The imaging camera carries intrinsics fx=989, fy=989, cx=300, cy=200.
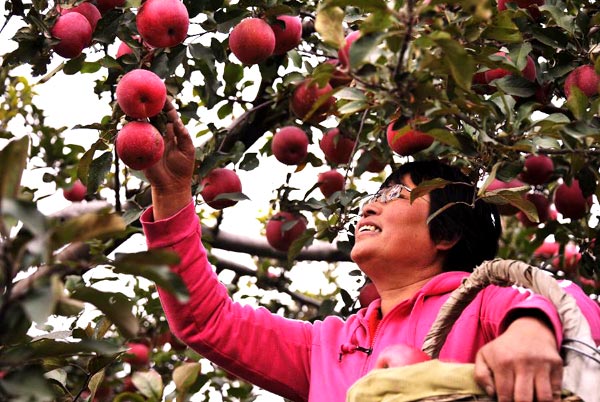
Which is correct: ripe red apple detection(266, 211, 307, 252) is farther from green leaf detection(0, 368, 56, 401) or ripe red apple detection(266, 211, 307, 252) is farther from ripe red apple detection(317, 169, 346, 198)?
green leaf detection(0, 368, 56, 401)

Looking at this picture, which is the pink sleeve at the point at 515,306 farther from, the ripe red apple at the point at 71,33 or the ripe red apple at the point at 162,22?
the ripe red apple at the point at 71,33

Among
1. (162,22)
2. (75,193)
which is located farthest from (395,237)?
(75,193)

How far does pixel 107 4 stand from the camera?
8.16 ft

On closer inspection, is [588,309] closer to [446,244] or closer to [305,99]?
[446,244]

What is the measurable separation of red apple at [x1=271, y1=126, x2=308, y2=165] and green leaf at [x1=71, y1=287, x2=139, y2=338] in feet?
5.93

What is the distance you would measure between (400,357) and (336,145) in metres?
1.52

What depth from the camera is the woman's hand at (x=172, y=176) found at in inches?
80.4

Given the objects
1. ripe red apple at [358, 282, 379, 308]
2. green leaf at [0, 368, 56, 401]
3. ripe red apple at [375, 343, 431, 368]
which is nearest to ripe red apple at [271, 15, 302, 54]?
ripe red apple at [358, 282, 379, 308]

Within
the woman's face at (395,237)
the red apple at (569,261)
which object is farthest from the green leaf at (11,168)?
the red apple at (569,261)

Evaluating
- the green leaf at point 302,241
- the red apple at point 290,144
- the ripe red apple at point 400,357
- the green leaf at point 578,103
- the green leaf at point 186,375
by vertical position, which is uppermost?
the green leaf at point 578,103

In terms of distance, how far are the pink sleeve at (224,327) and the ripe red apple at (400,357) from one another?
0.68 metres

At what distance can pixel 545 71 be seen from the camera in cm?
241

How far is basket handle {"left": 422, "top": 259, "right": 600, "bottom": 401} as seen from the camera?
3.92ft

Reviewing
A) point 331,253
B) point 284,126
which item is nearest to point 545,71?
point 284,126
